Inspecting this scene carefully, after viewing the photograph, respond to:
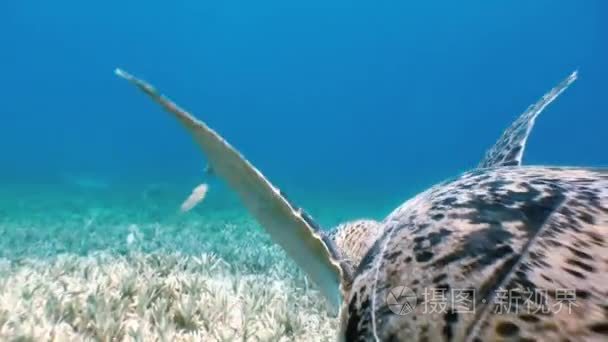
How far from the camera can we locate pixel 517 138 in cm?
358

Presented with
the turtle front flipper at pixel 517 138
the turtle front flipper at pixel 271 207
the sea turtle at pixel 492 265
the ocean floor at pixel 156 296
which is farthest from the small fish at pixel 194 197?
the sea turtle at pixel 492 265

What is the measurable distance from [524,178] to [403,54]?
121256 mm

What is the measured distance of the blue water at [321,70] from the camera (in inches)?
4087

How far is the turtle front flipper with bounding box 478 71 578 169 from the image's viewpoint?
338 centimetres

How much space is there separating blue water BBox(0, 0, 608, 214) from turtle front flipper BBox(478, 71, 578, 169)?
88385 mm

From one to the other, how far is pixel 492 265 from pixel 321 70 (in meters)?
131

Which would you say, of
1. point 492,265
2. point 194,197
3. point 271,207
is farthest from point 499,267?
point 194,197

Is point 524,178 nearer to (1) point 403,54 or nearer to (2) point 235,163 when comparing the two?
(2) point 235,163

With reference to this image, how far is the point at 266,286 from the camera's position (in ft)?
14.8

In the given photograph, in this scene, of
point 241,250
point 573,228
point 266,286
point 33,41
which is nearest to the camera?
point 573,228

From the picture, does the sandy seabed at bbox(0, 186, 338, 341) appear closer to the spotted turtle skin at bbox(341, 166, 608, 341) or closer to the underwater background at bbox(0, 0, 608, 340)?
the spotted turtle skin at bbox(341, 166, 608, 341)

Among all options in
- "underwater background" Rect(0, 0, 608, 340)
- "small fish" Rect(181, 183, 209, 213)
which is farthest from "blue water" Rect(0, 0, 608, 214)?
"small fish" Rect(181, 183, 209, 213)

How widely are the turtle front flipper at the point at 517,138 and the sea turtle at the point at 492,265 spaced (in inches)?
53.5

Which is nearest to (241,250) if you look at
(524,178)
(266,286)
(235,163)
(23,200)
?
(266,286)
